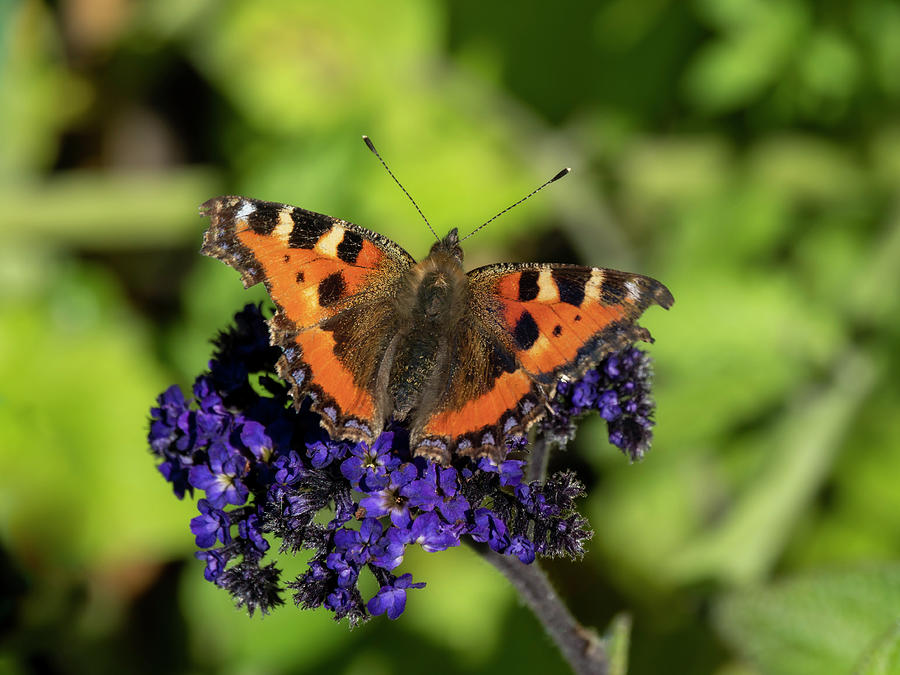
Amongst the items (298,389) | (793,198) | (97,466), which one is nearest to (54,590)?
(97,466)

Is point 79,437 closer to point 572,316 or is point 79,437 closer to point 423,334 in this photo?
point 423,334

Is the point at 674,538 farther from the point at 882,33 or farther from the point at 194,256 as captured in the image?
the point at 194,256

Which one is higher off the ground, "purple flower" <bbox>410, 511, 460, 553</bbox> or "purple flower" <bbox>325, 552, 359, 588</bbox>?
"purple flower" <bbox>325, 552, 359, 588</bbox>

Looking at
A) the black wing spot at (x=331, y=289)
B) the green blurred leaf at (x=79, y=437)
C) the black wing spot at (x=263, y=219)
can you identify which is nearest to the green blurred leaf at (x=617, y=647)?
the black wing spot at (x=331, y=289)

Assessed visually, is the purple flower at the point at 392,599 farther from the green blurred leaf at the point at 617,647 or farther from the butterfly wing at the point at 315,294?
the green blurred leaf at the point at 617,647

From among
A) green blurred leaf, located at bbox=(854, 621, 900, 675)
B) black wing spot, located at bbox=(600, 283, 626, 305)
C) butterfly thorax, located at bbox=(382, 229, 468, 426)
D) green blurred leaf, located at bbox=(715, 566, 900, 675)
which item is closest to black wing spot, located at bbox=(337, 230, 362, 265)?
butterfly thorax, located at bbox=(382, 229, 468, 426)

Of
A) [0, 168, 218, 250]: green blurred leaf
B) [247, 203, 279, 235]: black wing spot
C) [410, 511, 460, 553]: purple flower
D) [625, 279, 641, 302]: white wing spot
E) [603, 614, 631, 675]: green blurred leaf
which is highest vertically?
[0, 168, 218, 250]: green blurred leaf

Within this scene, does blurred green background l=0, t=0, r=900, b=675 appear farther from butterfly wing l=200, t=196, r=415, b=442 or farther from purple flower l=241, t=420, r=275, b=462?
butterfly wing l=200, t=196, r=415, b=442
